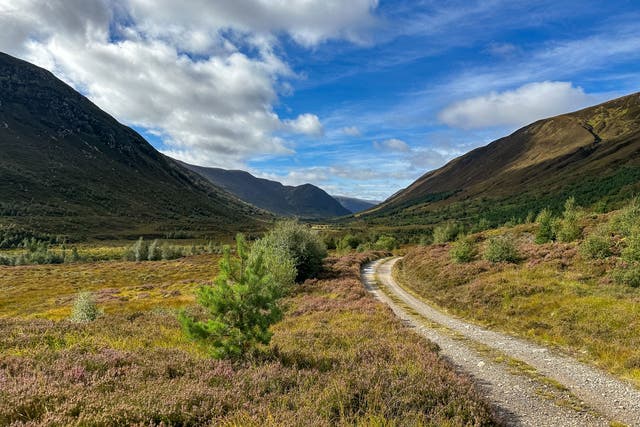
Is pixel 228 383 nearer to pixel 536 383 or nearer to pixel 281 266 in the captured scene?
pixel 536 383

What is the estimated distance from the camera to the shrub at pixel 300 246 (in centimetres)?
3550

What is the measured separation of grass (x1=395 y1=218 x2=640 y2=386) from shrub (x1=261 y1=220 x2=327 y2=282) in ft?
33.8

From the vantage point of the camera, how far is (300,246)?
35.9 m

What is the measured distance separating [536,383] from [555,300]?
11.2 metres

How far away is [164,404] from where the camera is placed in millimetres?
5863

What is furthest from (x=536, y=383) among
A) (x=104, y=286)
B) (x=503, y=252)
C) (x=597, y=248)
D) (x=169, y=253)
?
(x=169, y=253)

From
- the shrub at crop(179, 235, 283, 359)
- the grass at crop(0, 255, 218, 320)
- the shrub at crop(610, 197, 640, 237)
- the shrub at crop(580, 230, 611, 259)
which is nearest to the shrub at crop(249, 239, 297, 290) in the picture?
the grass at crop(0, 255, 218, 320)

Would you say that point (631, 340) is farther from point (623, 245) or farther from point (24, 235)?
point (24, 235)

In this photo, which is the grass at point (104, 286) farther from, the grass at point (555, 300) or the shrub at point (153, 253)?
the grass at point (555, 300)

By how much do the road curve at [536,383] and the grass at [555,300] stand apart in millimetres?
1168

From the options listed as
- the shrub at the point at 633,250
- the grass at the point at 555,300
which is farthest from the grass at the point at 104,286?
the shrub at the point at 633,250

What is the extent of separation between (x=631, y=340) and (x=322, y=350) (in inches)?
481

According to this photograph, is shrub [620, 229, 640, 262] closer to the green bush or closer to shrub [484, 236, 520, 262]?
the green bush

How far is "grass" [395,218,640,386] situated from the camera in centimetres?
1280
